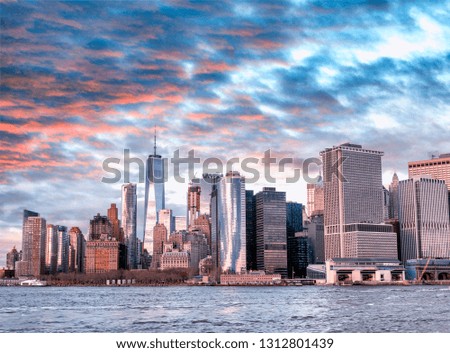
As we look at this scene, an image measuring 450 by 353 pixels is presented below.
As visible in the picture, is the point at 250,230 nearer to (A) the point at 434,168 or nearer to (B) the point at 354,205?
(B) the point at 354,205

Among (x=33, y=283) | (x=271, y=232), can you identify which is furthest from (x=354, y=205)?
(x=33, y=283)

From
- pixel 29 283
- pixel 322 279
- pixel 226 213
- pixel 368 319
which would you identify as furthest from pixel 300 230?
pixel 368 319

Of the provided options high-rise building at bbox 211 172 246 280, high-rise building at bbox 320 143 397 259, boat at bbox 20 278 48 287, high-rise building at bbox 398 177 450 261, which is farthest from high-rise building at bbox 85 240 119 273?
high-rise building at bbox 398 177 450 261

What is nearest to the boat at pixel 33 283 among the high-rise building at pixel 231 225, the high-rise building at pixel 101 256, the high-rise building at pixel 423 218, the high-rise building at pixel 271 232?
the high-rise building at pixel 101 256

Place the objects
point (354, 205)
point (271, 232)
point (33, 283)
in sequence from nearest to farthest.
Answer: point (354, 205), point (33, 283), point (271, 232)

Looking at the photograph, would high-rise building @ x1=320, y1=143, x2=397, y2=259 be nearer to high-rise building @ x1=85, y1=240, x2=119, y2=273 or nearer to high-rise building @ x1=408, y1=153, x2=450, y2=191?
high-rise building @ x1=408, y1=153, x2=450, y2=191

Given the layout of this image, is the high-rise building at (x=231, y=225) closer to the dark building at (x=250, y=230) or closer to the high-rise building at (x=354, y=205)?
the dark building at (x=250, y=230)
